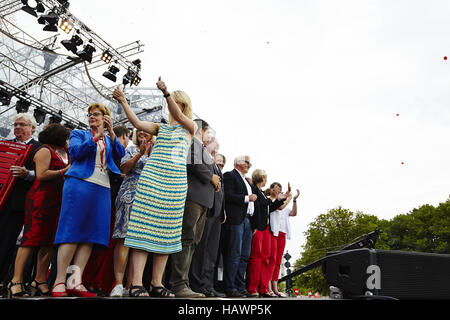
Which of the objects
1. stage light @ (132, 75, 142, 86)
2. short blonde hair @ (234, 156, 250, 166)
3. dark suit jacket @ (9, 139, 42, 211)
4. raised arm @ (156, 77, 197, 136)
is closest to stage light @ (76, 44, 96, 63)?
stage light @ (132, 75, 142, 86)

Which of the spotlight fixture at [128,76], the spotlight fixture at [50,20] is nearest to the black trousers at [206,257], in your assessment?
the spotlight fixture at [50,20]

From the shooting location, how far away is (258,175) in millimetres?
4742

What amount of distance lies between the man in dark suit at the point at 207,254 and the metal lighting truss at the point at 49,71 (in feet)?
25.3

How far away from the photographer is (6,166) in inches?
113

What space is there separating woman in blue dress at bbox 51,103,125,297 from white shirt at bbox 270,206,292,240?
9.20ft

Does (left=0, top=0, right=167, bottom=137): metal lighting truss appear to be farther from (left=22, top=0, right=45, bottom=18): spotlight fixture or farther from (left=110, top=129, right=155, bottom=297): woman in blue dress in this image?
(left=110, top=129, right=155, bottom=297): woman in blue dress

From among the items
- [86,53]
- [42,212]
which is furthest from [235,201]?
[86,53]

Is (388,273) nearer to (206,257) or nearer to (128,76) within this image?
(206,257)

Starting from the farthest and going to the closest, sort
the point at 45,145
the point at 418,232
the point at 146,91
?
the point at 418,232, the point at 146,91, the point at 45,145

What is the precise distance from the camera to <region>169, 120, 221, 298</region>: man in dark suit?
2.76 metres

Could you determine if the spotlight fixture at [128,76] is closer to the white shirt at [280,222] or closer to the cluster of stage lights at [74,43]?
the cluster of stage lights at [74,43]

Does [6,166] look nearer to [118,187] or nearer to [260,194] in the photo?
[118,187]

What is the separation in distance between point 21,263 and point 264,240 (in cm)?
297
